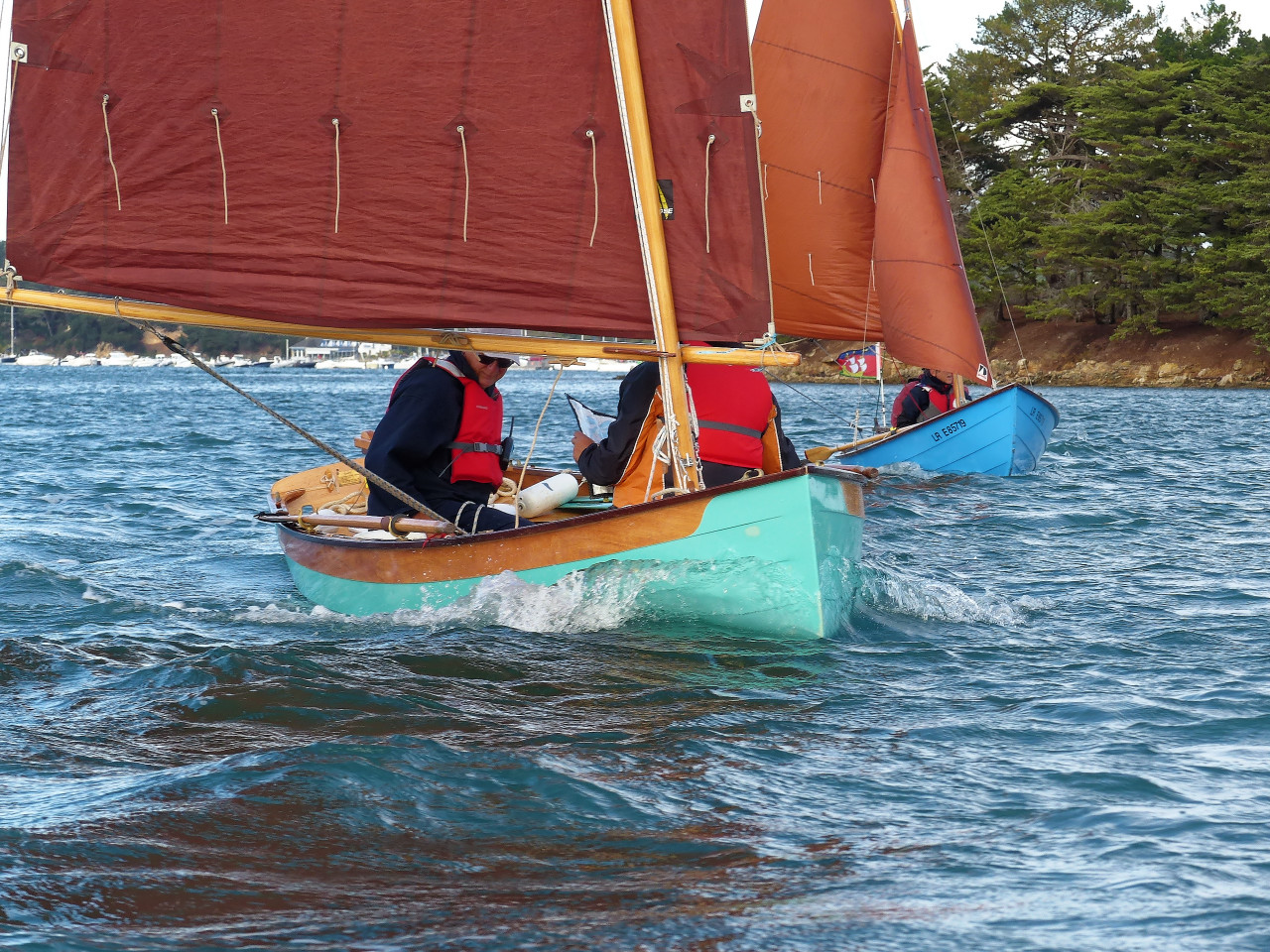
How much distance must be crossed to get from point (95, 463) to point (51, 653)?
1239 cm

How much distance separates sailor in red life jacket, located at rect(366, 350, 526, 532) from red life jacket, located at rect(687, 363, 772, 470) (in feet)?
3.49

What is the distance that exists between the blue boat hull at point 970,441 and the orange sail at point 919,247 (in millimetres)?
575

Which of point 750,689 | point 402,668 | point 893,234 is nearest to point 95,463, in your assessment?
point 893,234

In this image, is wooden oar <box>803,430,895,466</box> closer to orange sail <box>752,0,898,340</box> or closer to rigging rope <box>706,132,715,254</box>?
orange sail <box>752,0,898,340</box>

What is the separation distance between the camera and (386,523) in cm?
A: 702

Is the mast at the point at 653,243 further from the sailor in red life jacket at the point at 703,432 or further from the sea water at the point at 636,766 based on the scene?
the sea water at the point at 636,766

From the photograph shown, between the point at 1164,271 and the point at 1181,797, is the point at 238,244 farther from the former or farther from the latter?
the point at 1164,271

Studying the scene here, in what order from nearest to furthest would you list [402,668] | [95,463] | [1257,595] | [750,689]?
[750,689] < [402,668] < [1257,595] < [95,463]

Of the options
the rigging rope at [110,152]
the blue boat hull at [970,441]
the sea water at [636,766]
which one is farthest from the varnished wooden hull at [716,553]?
the blue boat hull at [970,441]

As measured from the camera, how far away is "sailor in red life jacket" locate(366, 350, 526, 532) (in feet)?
23.2

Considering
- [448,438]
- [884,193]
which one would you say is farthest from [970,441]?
[448,438]

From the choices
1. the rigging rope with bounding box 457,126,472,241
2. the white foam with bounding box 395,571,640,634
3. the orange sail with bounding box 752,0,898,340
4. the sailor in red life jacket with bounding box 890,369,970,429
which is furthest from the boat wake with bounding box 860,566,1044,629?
the orange sail with bounding box 752,0,898,340

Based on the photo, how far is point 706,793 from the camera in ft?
14.1

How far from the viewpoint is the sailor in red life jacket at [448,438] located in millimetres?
7062
